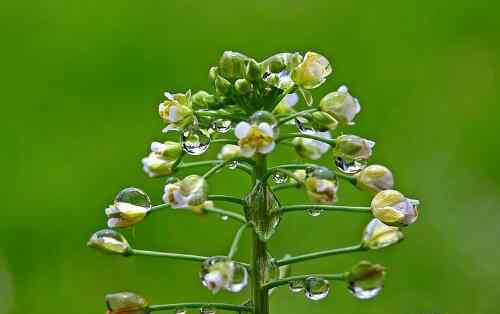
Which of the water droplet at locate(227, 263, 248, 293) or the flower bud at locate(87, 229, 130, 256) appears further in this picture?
the flower bud at locate(87, 229, 130, 256)

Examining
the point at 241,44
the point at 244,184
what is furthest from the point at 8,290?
the point at 241,44

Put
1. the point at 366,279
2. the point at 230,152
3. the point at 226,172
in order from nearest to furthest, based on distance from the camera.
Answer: the point at 366,279
the point at 230,152
the point at 226,172

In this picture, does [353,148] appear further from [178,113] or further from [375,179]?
[178,113]

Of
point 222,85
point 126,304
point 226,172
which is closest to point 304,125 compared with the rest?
point 222,85

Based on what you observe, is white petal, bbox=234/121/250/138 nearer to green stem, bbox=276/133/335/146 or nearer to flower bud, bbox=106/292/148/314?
green stem, bbox=276/133/335/146

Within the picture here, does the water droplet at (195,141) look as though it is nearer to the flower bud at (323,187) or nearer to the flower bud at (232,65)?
the flower bud at (232,65)

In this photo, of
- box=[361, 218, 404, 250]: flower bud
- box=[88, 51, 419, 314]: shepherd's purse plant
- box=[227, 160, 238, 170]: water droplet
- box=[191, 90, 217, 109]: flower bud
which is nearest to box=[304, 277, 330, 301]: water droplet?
box=[88, 51, 419, 314]: shepherd's purse plant
